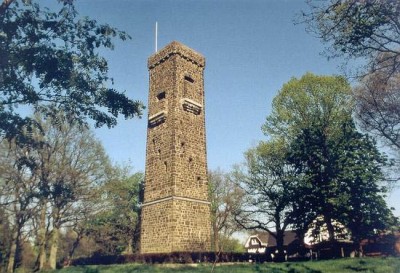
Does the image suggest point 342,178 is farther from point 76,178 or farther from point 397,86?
point 76,178

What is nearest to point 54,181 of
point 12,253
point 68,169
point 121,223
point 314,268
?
point 68,169

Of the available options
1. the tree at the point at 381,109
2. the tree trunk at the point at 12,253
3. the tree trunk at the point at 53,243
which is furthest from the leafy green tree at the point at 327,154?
the tree trunk at the point at 12,253

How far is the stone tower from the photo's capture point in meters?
22.1

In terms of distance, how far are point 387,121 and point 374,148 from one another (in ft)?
25.2

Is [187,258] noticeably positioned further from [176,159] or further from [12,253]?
[12,253]

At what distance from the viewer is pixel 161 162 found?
2405 cm

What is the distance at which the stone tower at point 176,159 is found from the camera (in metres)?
22.1

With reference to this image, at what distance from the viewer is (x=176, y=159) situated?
75.3ft

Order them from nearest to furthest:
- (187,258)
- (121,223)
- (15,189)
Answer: (187,258) < (15,189) < (121,223)

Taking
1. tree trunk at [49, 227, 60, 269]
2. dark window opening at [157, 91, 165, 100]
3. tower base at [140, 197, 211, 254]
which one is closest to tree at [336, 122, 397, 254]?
tower base at [140, 197, 211, 254]

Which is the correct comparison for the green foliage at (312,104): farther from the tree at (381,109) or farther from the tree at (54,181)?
the tree at (54,181)

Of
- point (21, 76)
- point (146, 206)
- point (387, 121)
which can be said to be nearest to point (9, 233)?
point (146, 206)

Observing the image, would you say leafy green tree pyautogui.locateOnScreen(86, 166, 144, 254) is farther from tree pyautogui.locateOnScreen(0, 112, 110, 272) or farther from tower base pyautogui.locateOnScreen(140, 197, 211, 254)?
tower base pyautogui.locateOnScreen(140, 197, 211, 254)

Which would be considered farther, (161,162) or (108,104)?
(161,162)
